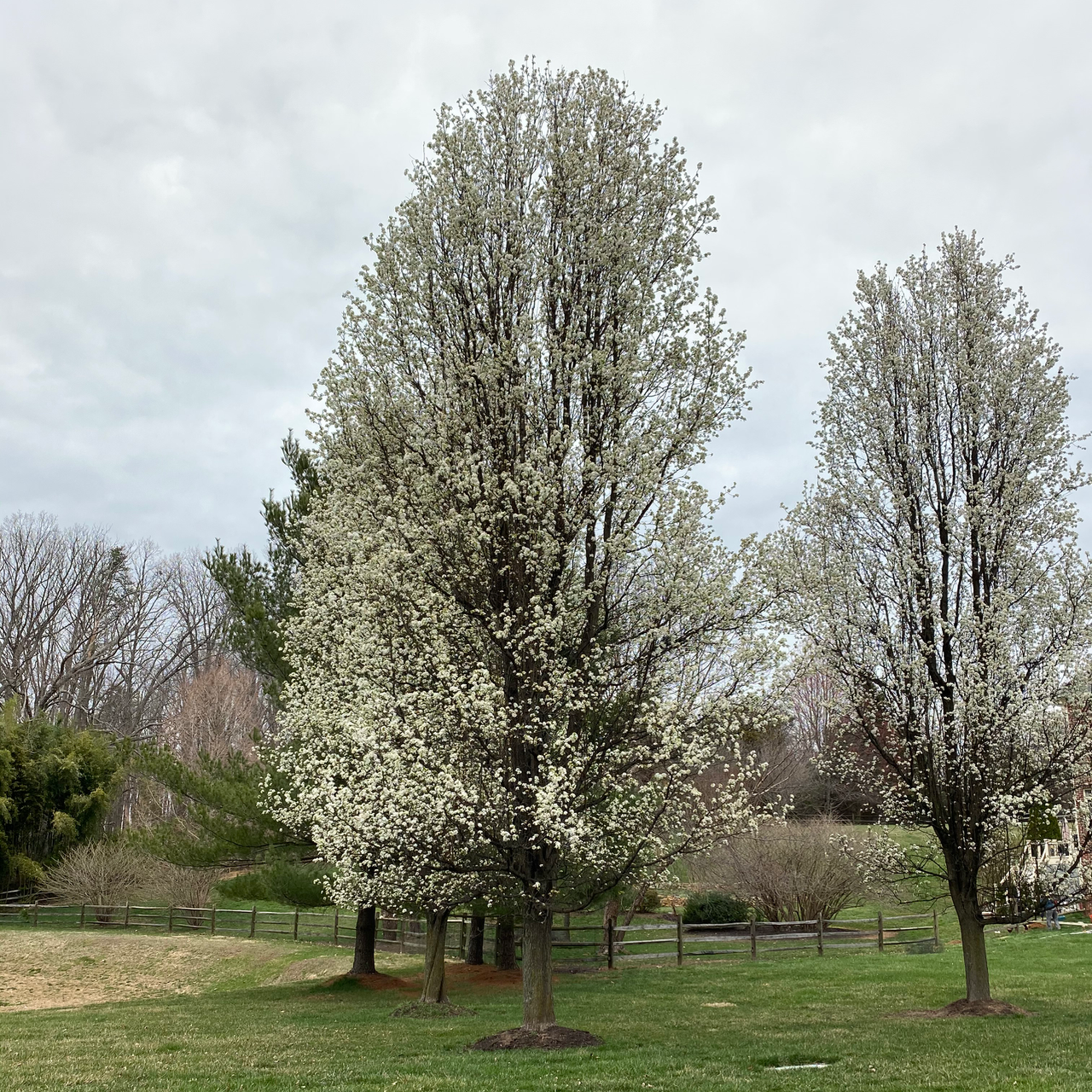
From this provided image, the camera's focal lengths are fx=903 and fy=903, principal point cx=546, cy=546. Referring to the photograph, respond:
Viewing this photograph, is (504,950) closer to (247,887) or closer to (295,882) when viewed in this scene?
(295,882)

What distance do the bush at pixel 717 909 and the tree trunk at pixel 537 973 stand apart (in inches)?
693

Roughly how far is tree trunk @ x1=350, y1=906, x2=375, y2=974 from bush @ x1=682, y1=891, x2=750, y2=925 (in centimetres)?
1146

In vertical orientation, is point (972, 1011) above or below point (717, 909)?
above

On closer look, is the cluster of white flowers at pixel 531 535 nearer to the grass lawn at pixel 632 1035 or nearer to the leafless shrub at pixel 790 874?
the grass lawn at pixel 632 1035

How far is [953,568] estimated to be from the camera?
522 inches

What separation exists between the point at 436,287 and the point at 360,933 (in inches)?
529

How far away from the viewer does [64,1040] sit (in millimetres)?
11273

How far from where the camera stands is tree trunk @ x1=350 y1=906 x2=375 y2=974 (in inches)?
717

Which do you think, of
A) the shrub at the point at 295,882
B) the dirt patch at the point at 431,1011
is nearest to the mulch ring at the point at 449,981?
the shrub at the point at 295,882

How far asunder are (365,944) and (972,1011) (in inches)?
448

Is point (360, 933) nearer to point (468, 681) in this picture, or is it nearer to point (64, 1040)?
point (64, 1040)

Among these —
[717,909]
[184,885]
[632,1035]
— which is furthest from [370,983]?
[184,885]

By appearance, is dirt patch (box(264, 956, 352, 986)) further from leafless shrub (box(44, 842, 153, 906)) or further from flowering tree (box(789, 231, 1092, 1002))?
flowering tree (box(789, 231, 1092, 1002))

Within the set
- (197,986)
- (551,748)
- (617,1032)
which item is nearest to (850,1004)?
(617,1032)
